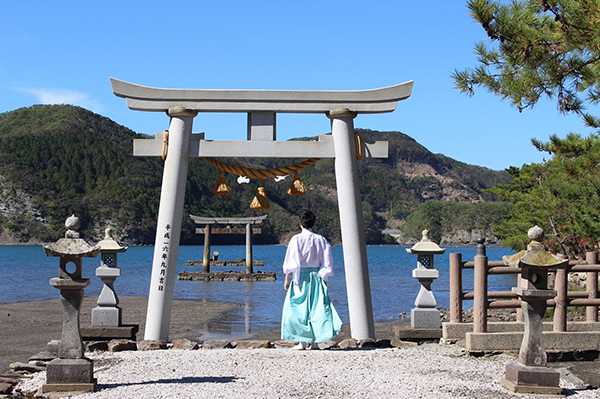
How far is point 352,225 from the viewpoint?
927 cm

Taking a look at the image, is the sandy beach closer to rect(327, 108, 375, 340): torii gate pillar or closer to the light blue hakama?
the light blue hakama

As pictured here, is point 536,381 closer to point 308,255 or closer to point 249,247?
point 308,255

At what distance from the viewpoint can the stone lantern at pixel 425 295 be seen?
9734 millimetres

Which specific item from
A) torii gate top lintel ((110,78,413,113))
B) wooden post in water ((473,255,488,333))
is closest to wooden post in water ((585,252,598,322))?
wooden post in water ((473,255,488,333))

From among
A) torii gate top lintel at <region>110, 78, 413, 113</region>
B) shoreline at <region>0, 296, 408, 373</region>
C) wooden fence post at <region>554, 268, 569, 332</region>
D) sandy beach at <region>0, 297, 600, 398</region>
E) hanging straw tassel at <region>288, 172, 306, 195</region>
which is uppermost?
torii gate top lintel at <region>110, 78, 413, 113</region>

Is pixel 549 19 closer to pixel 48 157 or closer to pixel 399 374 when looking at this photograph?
pixel 399 374

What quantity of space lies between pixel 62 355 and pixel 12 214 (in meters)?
113

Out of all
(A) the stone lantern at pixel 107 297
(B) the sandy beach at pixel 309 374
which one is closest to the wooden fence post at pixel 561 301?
(B) the sandy beach at pixel 309 374

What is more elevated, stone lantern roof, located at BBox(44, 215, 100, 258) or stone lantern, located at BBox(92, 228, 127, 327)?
stone lantern roof, located at BBox(44, 215, 100, 258)

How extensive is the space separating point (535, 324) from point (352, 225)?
11.5 ft

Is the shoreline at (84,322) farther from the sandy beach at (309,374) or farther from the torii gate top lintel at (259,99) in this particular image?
the torii gate top lintel at (259,99)

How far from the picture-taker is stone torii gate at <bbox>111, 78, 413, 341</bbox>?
9.20 m

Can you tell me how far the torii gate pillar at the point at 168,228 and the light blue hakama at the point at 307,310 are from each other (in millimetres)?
1902

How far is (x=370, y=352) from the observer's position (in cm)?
829
